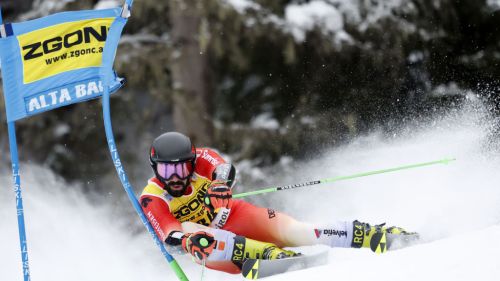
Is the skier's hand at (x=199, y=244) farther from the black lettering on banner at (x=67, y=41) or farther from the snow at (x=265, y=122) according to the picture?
the snow at (x=265, y=122)

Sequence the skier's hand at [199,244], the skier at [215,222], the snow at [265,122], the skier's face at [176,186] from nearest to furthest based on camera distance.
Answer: the skier's hand at [199,244] → the skier at [215,222] → the skier's face at [176,186] → the snow at [265,122]

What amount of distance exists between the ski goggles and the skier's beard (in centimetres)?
5

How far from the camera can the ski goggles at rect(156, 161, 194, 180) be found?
5625 millimetres

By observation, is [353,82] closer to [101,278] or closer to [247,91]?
[247,91]

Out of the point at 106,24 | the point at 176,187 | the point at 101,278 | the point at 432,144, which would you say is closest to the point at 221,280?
the point at 176,187

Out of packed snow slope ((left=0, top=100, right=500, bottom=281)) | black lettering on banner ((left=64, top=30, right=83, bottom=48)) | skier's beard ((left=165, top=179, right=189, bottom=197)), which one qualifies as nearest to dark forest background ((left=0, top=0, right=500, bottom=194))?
packed snow slope ((left=0, top=100, right=500, bottom=281))

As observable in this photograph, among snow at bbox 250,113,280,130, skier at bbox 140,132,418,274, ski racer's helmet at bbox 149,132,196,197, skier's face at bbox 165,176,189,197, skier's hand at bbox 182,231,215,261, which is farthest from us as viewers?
snow at bbox 250,113,280,130

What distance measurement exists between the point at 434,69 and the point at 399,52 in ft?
2.76

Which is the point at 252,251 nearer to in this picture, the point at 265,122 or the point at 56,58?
the point at 56,58

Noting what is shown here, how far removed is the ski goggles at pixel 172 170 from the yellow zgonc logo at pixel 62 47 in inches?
37.8

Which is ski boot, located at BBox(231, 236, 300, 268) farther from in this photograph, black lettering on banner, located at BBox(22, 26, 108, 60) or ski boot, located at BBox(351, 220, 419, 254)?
black lettering on banner, located at BBox(22, 26, 108, 60)

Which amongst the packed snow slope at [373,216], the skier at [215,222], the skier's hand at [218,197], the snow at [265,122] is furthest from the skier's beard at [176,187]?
the snow at [265,122]

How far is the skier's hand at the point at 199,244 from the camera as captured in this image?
5.25 metres

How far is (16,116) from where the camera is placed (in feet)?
18.6
